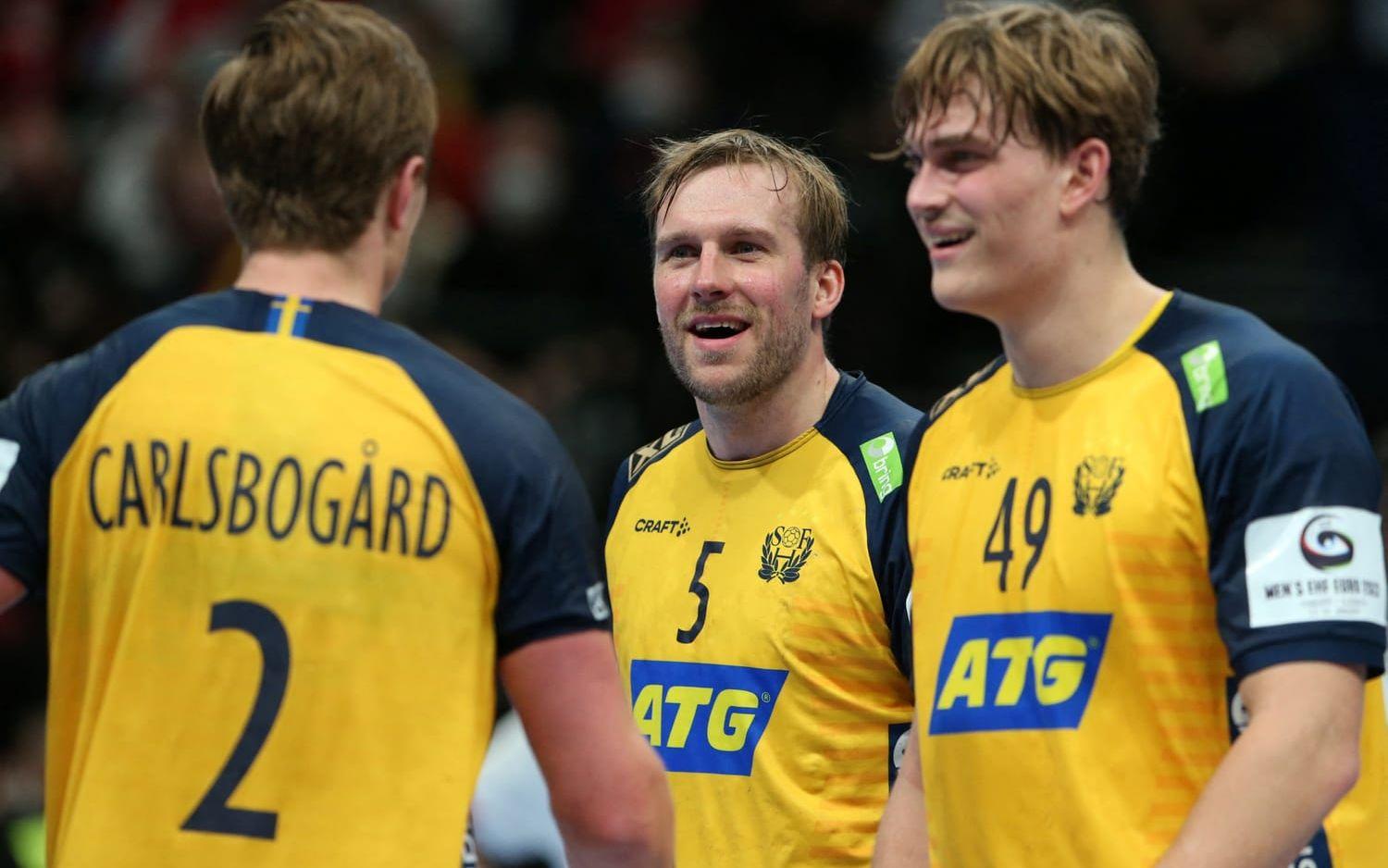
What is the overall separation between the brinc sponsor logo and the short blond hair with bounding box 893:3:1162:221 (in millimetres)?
1685

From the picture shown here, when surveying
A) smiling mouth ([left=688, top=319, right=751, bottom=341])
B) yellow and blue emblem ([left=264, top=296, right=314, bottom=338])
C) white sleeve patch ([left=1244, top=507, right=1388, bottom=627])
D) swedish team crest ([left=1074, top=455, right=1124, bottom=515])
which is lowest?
white sleeve patch ([left=1244, top=507, right=1388, bottom=627])

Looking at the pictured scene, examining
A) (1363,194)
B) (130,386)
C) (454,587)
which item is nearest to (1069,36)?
(454,587)

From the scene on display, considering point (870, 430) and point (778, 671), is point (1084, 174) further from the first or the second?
Answer: point (778, 671)

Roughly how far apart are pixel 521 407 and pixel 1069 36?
1400mm

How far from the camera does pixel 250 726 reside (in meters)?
3.19

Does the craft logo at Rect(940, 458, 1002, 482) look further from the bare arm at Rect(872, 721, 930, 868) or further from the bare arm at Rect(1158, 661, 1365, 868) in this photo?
the bare arm at Rect(1158, 661, 1365, 868)

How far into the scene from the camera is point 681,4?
11.2 m

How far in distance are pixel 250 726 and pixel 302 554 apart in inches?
12.4

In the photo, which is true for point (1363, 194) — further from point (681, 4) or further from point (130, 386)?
point (130, 386)

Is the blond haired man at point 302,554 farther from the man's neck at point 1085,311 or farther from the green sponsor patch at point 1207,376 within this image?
the green sponsor patch at point 1207,376

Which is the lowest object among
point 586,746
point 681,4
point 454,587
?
point 586,746

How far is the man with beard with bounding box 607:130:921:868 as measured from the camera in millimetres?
4730

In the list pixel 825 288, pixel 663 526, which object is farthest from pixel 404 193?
pixel 825 288

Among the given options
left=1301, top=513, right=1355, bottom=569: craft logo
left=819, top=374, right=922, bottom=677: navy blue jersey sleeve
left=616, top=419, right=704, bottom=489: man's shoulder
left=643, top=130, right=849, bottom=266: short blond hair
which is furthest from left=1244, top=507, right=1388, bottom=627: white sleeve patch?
left=616, top=419, right=704, bottom=489: man's shoulder
